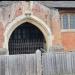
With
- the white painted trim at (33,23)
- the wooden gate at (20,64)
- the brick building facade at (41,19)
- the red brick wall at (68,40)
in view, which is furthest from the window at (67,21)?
the wooden gate at (20,64)

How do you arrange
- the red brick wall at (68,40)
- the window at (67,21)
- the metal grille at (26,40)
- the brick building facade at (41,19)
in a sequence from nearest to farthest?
the brick building facade at (41,19) < the metal grille at (26,40) < the red brick wall at (68,40) < the window at (67,21)

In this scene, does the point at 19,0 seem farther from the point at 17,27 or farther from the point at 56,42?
the point at 56,42

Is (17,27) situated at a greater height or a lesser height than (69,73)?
greater

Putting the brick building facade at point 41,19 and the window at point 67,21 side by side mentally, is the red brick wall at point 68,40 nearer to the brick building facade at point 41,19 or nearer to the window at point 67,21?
the brick building facade at point 41,19

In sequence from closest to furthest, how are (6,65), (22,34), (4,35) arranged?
1. (6,65)
2. (4,35)
3. (22,34)

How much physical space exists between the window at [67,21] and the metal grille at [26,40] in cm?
166

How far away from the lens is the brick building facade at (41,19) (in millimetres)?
23281

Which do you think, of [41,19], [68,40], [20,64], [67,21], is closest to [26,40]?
[41,19]

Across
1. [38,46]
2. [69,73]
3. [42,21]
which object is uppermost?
[42,21]

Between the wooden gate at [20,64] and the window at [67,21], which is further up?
the window at [67,21]

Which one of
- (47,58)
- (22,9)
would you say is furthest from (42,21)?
(47,58)

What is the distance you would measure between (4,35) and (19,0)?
7.83ft

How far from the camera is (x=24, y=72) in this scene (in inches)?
781

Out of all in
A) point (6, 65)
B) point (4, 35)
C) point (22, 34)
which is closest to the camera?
point (6, 65)
